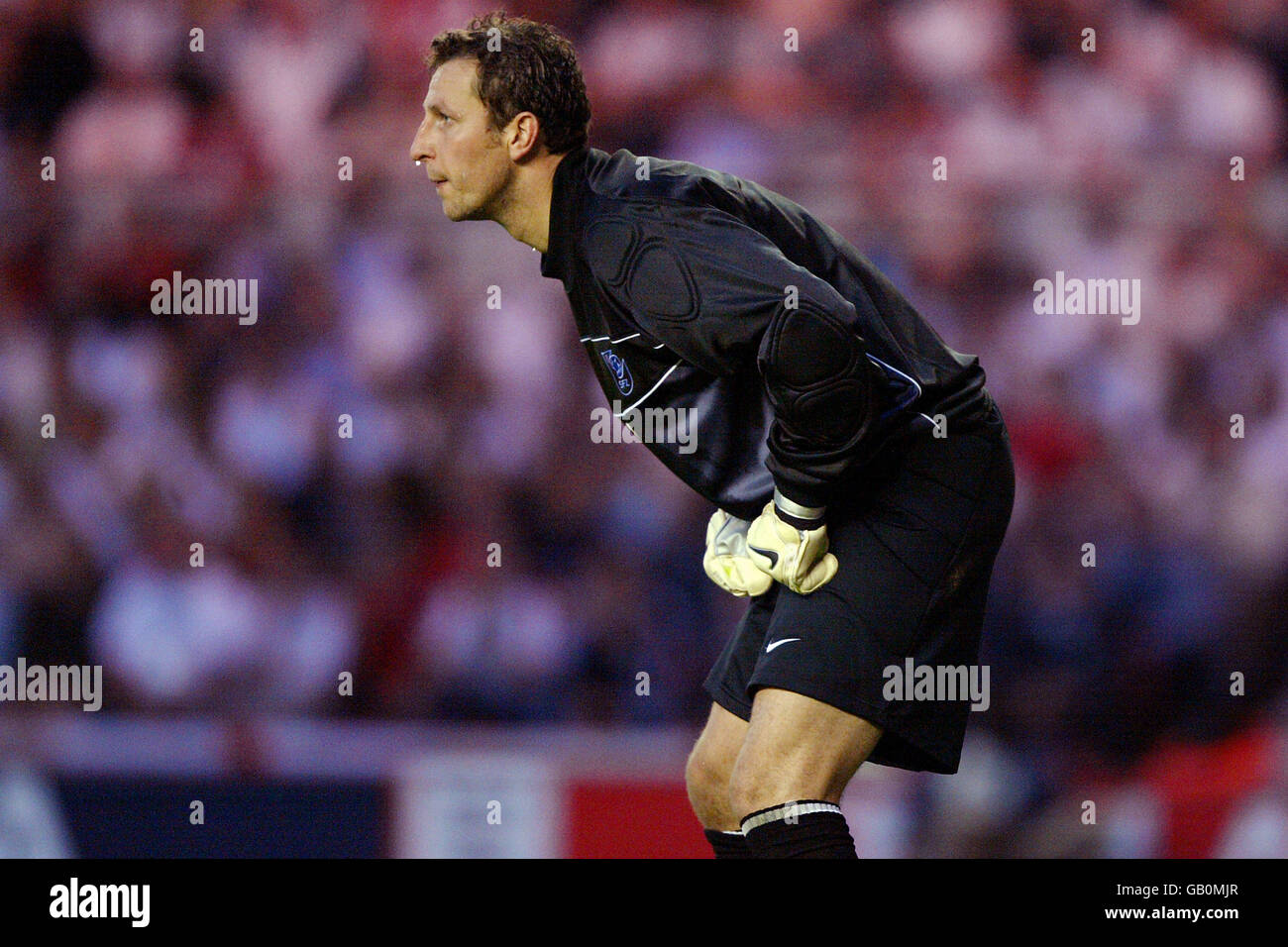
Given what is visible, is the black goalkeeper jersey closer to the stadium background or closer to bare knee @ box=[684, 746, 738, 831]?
bare knee @ box=[684, 746, 738, 831]

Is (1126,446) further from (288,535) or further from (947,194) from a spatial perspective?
(288,535)

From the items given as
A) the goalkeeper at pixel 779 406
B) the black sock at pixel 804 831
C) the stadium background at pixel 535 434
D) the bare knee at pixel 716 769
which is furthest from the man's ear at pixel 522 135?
the stadium background at pixel 535 434

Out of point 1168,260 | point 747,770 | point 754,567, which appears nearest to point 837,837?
point 747,770

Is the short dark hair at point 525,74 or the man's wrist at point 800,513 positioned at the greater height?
the short dark hair at point 525,74

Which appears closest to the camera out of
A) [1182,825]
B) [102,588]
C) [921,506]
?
[921,506]

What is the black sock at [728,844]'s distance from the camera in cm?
321

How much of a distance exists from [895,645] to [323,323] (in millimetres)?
3806

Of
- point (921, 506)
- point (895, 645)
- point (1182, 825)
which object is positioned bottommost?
point (1182, 825)

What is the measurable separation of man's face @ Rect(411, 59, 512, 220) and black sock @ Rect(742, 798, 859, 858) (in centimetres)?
123

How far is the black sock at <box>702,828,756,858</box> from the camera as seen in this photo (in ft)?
10.5

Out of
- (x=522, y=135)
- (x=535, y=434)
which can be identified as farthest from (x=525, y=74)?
(x=535, y=434)

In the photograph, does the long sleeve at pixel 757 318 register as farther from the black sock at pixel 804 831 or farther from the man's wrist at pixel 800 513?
the black sock at pixel 804 831

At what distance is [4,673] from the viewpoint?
5566mm

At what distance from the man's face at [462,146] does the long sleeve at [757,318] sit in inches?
10.4
